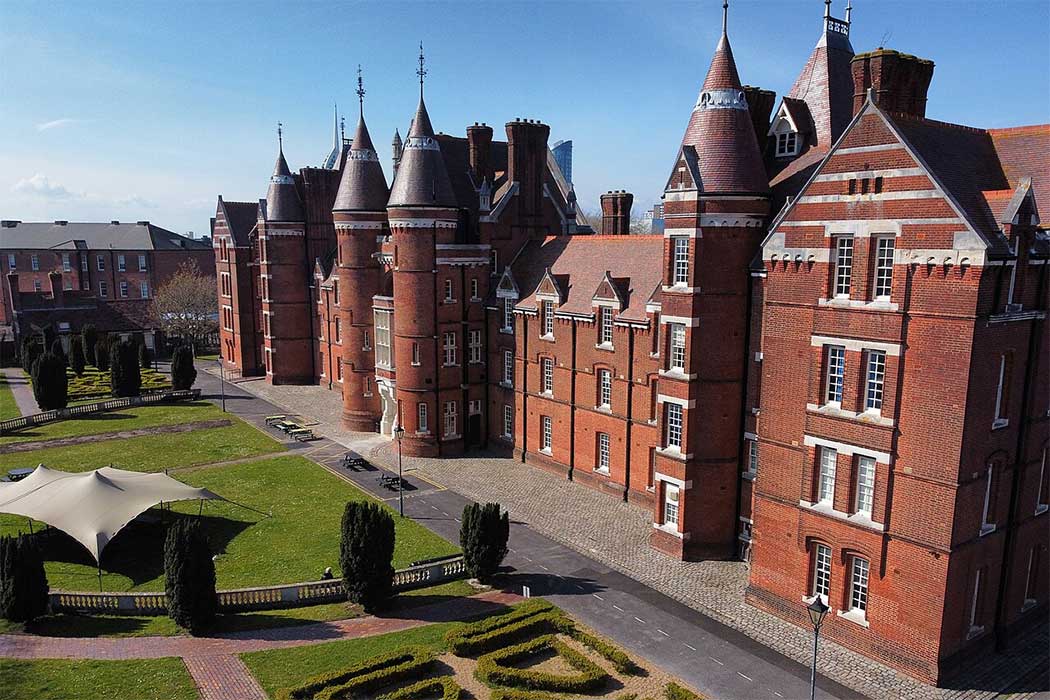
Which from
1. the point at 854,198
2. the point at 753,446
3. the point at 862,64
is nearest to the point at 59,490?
the point at 753,446

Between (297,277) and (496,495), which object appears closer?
(496,495)

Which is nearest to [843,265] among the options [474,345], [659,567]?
[659,567]

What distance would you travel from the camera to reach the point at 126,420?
5591 centimetres

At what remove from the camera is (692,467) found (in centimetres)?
2991

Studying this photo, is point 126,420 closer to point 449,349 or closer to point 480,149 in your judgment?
point 449,349

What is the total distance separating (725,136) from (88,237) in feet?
338

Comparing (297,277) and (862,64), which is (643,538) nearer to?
(862,64)

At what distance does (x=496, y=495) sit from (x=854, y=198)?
942 inches

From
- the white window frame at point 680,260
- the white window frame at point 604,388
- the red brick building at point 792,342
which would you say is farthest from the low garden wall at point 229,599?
the white window frame at point 680,260

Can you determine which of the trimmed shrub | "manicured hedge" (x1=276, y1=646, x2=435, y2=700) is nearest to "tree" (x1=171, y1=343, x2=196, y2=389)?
"manicured hedge" (x1=276, y1=646, x2=435, y2=700)

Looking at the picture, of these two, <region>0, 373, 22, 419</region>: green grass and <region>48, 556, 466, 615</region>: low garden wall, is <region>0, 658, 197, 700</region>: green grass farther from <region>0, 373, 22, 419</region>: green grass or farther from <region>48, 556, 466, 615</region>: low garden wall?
<region>0, 373, 22, 419</region>: green grass

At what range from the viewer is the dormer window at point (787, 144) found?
31125mm

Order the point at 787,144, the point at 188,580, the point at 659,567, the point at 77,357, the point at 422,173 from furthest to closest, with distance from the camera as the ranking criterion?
the point at 77,357 → the point at 422,173 → the point at 787,144 → the point at 659,567 → the point at 188,580

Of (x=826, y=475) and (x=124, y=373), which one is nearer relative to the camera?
(x=826, y=475)
